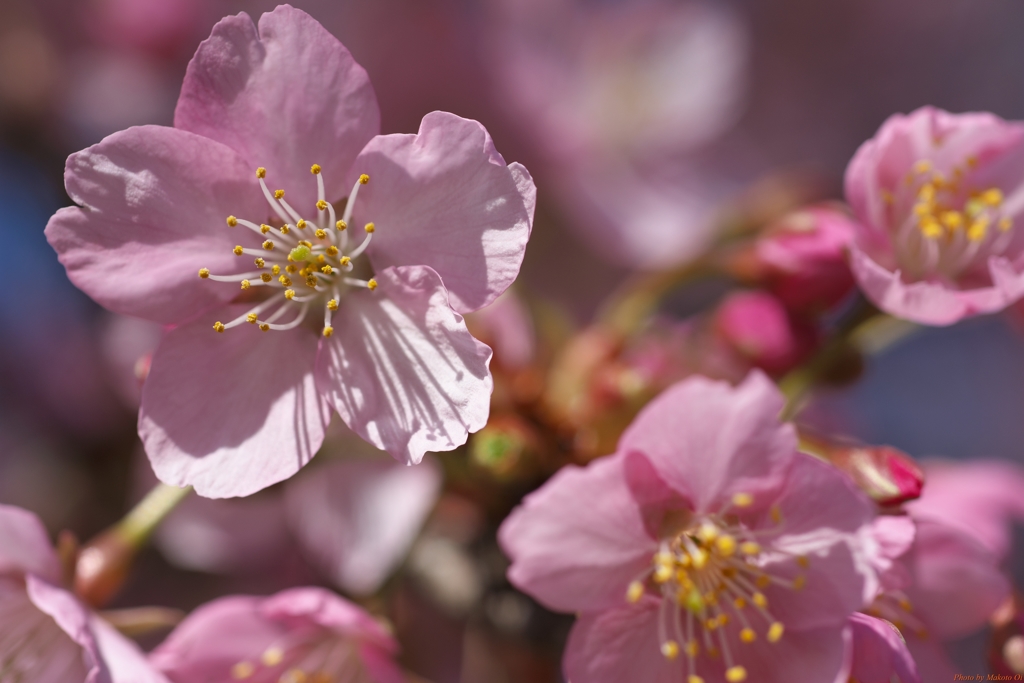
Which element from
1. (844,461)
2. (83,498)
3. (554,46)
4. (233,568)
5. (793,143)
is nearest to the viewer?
(844,461)

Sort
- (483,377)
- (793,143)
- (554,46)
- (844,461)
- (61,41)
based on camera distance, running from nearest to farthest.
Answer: (483,377) → (844,461) → (61,41) → (554,46) → (793,143)

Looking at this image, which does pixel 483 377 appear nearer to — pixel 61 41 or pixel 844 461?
pixel 844 461

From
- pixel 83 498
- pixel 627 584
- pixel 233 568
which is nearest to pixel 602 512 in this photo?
pixel 627 584

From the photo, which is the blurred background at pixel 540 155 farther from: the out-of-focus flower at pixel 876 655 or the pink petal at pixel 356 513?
the out-of-focus flower at pixel 876 655

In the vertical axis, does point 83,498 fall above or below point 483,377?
below

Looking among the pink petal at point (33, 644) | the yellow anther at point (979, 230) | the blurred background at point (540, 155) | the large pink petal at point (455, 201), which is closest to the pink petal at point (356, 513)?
the blurred background at point (540, 155)

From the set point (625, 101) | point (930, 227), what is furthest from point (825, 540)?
point (625, 101)

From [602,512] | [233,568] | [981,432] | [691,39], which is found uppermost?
[691,39]
